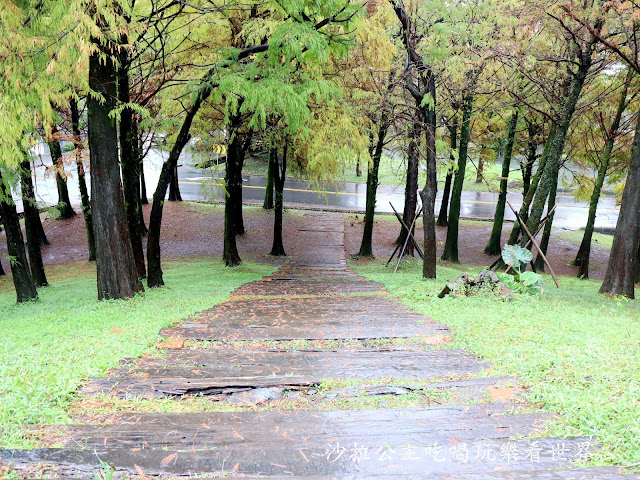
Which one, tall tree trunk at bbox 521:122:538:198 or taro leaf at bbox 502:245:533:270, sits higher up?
tall tree trunk at bbox 521:122:538:198

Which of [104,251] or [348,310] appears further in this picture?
[104,251]

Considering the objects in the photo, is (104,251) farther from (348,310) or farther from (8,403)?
(8,403)

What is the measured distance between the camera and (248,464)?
271cm

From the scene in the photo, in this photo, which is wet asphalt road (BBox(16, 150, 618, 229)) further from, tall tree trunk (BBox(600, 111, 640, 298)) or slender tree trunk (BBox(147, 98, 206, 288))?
tall tree trunk (BBox(600, 111, 640, 298))

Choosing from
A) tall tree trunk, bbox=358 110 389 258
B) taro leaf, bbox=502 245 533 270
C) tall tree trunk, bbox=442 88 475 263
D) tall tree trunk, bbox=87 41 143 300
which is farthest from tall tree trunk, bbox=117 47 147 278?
tall tree trunk, bbox=442 88 475 263

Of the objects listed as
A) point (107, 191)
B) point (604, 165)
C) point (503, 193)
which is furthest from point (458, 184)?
point (107, 191)

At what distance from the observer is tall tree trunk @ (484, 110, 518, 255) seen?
16875 millimetres

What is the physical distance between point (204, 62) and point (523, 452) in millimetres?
10517

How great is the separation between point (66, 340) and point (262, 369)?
7.72 ft

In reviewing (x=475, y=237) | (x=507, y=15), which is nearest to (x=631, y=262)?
(x=507, y=15)

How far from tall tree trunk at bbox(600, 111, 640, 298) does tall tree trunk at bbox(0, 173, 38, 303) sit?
466 inches

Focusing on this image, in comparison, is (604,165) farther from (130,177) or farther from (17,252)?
(17,252)

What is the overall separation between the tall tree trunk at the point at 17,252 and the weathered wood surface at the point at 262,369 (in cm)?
725

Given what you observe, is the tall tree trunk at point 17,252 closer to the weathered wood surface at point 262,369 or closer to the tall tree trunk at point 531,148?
the weathered wood surface at point 262,369
